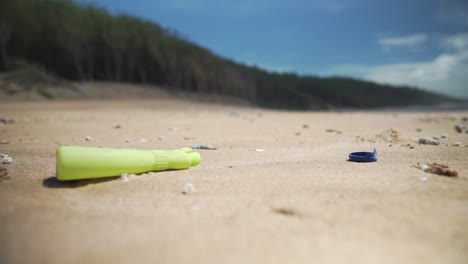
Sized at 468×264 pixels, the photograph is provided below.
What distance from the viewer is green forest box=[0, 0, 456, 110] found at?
1095cm

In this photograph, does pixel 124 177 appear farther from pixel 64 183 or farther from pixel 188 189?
pixel 188 189

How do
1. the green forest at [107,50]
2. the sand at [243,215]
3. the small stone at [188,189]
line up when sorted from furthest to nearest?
the green forest at [107,50]
the small stone at [188,189]
the sand at [243,215]

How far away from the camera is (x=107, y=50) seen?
42.9 feet

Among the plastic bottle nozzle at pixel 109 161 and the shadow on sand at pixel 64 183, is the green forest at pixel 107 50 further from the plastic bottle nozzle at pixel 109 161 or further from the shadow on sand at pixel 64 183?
the plastic bottle nozzle at pixel 109 161

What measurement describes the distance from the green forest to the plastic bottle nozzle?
11438mm

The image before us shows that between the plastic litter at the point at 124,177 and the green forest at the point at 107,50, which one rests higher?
the green forest at the point at 107,50

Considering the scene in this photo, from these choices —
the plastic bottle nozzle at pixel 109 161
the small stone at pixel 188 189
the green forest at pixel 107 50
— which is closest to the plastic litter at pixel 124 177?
the plastic bottle nozzle at pixel 109 161

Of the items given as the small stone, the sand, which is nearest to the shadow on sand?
the sand

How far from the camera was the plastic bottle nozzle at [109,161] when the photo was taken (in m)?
1.62

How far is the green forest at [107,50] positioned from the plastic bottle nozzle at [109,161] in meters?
11.4

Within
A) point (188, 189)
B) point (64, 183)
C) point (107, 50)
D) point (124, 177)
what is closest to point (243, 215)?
point (188, 189)

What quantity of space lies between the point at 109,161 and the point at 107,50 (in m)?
13.0

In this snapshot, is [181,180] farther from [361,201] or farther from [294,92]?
[294,92]

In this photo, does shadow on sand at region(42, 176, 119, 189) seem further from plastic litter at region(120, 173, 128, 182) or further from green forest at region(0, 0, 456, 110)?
green forest at region(0, 0, 456, 110)
